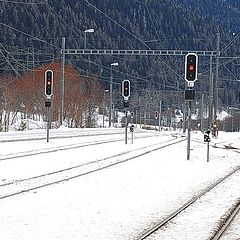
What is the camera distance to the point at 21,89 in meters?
77.3

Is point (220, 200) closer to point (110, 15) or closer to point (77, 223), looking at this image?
point (77, 223)

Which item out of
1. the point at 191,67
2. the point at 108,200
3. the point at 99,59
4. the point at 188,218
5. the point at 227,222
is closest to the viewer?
the point at 227,222

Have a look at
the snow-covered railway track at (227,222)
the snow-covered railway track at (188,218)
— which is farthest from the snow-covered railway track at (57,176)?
the snow-covered railway track at (227,222)

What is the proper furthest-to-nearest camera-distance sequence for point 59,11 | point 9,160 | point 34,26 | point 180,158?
point 59,11, point 34,26, point 180,158, point 9,160

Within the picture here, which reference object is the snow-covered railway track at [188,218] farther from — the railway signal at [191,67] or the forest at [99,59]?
the forest at [99,59]

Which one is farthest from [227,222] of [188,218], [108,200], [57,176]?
[57,176]

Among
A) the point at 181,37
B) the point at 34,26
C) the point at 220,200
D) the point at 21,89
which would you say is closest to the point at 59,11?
the point at 34,26

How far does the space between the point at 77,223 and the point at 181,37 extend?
16975 cm

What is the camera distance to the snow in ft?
31.2

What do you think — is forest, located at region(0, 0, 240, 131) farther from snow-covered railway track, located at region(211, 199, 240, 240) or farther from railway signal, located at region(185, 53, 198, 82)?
snow-covered railway track, located at region(211, 199, 240, 240)

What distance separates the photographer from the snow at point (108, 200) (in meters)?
9.50

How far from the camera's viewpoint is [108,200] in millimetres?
12500

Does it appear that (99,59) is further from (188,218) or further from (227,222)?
(227,222)

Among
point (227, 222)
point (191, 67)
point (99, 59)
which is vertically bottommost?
point (227, 222)
